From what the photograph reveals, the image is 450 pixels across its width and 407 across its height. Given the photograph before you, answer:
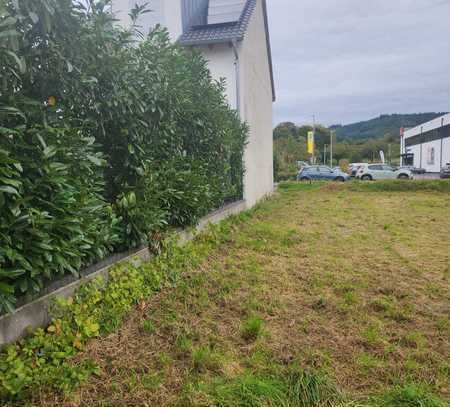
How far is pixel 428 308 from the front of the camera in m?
3.04

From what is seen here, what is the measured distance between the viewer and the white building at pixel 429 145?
119ft

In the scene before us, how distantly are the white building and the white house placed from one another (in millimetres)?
33861

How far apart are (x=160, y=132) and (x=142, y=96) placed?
0.53 meters

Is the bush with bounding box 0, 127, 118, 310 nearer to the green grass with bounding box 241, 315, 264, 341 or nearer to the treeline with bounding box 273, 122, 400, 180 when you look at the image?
the green grass with bounding box 241, 315, 264, 341

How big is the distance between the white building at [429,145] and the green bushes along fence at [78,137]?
40478 mm

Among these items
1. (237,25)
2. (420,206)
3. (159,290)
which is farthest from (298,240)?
(420,206)

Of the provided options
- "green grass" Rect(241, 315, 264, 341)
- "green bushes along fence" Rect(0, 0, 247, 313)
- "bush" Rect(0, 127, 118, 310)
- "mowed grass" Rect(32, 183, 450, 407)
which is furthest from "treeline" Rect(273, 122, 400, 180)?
"bush" Rect(0, 127, 118, 310)

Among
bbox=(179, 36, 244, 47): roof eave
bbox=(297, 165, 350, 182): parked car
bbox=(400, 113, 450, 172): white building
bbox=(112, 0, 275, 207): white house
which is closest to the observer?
bbox=(179, 36, 244, 47): roof eave

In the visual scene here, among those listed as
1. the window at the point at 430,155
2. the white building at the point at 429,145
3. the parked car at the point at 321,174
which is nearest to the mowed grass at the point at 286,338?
the parked car at the point at 321,174

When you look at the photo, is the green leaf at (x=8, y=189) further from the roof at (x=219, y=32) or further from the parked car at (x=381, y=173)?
the parked car at (x=381, y=173)

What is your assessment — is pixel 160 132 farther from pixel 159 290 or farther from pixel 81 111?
pixel 159 290

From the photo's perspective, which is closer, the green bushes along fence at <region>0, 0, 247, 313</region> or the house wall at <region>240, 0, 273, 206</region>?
the green bushes along fence at <region>0, 0, 247, 313</region>

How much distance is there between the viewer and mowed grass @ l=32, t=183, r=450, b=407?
190cm

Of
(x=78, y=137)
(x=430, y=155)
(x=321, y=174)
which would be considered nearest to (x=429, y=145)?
(x=430, y=155)
